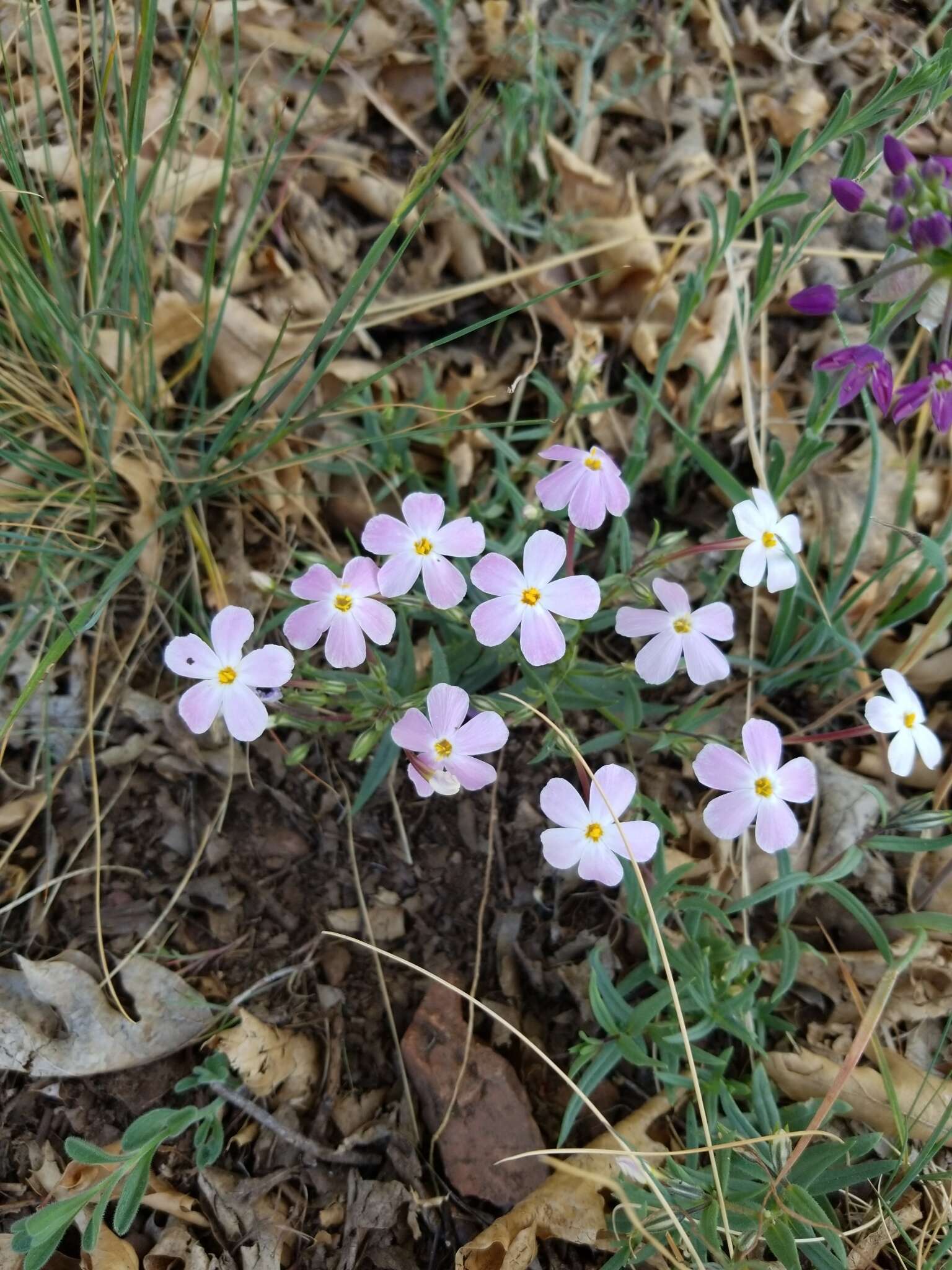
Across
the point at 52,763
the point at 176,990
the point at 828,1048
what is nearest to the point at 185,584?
the point at 52,763

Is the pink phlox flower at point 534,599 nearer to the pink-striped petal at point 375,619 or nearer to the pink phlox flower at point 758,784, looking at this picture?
the pink-striped petal at point 375,619

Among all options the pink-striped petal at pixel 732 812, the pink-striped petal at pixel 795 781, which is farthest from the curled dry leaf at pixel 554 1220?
the pink-striped petal at pixel 795 781

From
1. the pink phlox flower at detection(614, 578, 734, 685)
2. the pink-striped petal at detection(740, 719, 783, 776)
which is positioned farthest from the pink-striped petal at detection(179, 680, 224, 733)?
the pink-striped petal at detection(740, 719, 783, 776)

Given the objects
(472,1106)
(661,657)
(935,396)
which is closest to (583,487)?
(661,657)

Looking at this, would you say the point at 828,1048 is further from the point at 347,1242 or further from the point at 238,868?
the point at 238,868

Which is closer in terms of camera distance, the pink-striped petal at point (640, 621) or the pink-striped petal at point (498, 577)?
the pink-striped petal at point (498, 577)

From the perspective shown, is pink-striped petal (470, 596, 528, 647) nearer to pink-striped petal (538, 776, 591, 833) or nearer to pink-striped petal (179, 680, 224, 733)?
pink-striped petal (538, 776, 591, 833)
